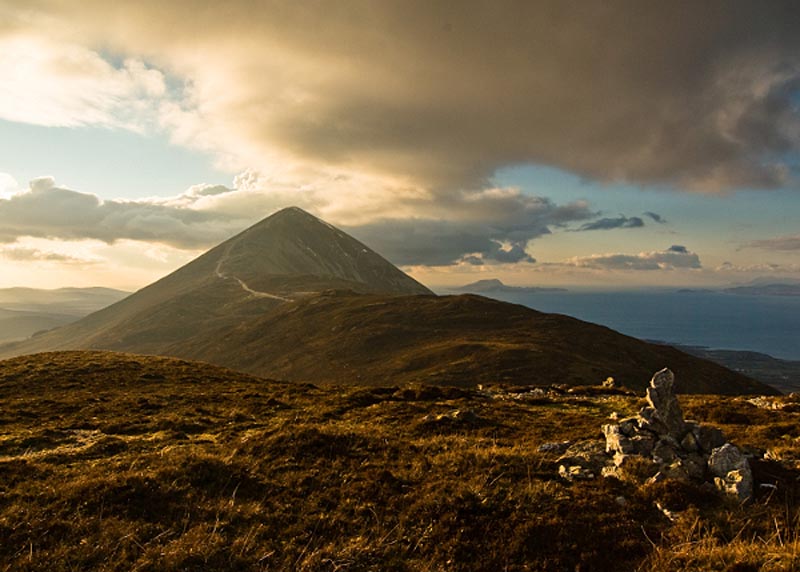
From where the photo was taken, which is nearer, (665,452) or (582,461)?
(665,452)

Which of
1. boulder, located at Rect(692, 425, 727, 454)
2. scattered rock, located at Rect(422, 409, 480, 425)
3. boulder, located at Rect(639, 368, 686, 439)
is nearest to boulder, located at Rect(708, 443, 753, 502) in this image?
boulder, located at Rect(692, 425, 727, 454)

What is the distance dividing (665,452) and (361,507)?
36.3 feet

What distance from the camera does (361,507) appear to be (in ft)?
42.3

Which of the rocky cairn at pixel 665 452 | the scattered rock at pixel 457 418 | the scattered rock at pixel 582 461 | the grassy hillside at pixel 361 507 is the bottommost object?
the scattered rock at pixel 457 418

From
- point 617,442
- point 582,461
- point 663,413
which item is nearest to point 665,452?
point 617,442

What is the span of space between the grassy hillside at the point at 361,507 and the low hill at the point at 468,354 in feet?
280

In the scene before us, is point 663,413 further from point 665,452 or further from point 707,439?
point 665,452

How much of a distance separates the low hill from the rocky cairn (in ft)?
276

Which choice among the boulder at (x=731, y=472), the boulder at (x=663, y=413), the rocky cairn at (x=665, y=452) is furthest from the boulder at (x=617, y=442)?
the boulder at (x=731, y=472)

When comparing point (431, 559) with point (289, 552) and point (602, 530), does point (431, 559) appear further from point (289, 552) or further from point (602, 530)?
point (602, 530)

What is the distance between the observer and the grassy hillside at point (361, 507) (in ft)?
33.9

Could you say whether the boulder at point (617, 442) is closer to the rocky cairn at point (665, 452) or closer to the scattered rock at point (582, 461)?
the rocky cairn at point (665, 452)

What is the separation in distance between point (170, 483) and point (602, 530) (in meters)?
13.4

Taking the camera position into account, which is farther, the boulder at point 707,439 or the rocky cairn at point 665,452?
the boulder at point 707,439
